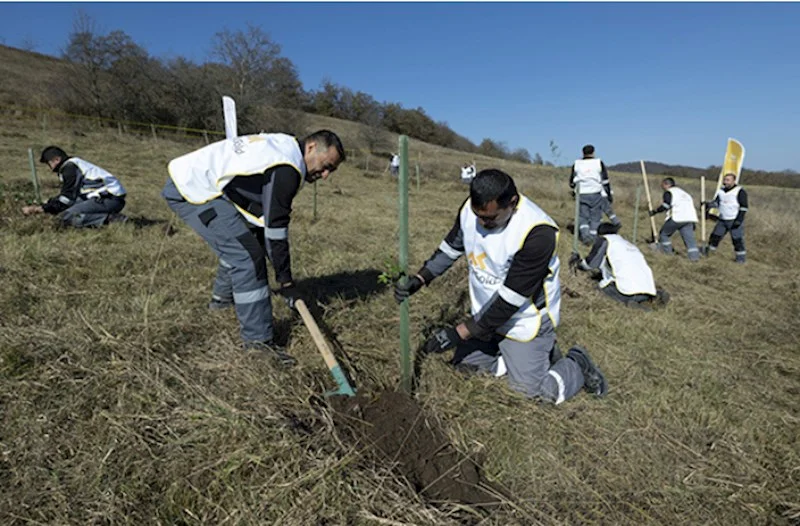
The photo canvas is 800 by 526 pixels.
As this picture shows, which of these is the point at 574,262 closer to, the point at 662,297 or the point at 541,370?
the point at 662,297

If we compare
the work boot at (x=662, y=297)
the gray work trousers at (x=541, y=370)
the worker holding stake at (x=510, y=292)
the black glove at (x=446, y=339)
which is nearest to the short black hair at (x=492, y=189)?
the worker holding stake at (x=510, y=292)

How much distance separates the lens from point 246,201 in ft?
9.96

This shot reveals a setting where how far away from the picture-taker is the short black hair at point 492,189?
2.39m

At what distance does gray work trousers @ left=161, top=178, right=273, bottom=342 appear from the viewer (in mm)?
2922

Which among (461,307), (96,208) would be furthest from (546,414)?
(96,208)

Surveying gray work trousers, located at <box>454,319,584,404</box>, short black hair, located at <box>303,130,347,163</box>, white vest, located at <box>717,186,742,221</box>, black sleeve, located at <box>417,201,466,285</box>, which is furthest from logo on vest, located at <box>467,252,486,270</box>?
white vest, located at <box>717,186,742,221</box>

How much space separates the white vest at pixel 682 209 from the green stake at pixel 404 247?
284 inches

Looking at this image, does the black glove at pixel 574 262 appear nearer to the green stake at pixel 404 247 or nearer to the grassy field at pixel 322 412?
the grassy field at pixel 322 412

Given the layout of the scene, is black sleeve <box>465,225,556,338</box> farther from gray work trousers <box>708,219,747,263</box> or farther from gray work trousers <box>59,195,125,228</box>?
gray work trousers <box>708,219,747,263</box>

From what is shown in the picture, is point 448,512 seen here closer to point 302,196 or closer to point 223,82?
point 302,196

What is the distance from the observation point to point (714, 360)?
3773mm

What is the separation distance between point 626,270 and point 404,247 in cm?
364

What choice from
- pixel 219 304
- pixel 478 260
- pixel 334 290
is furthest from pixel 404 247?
pixel 334 290

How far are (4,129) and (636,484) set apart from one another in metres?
23.9
